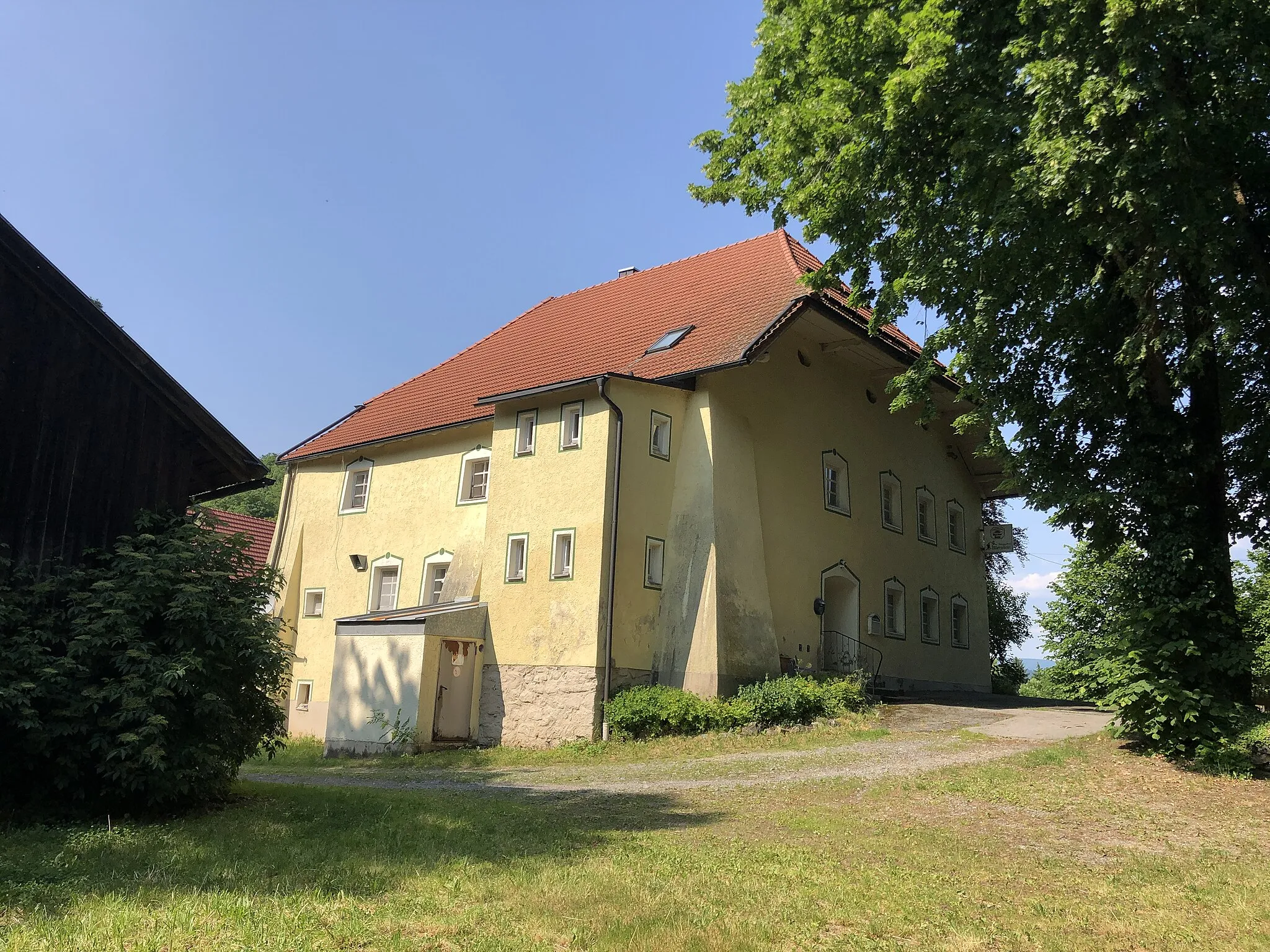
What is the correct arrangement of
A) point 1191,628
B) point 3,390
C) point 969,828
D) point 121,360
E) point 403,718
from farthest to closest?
point 403,718 → point 1191,628 → point 121,360 → point 3,390 → point 969,828

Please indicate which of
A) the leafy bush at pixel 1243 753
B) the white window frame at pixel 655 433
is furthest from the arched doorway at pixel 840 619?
the leafy bush at pixel 1243 753

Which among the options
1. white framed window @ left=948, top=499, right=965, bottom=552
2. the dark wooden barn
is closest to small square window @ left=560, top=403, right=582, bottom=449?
the dark wooden barn

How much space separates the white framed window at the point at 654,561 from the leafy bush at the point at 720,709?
2.42 metres

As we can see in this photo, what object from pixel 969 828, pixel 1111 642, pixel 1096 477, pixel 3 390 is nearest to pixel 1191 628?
pixel 1111 642

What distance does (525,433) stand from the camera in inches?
819

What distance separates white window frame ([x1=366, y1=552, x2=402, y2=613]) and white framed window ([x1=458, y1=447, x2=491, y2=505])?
8.43 feet

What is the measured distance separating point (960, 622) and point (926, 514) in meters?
3.31

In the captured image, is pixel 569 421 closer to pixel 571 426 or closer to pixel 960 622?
pixel 571 426

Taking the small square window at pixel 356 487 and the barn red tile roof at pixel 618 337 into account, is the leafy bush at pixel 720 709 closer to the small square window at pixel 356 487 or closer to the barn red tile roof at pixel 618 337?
the barn red tile roof at pixel 618 337

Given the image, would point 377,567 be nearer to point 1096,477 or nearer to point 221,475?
point 221,475

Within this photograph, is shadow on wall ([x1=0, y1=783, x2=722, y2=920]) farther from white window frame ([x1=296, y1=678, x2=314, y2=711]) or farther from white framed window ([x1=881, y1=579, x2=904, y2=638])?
white framed window ([x1=881, y1=579, x2=904, y2=638])

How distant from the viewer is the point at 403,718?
18.9 meters

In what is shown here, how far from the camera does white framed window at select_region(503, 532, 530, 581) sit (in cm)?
2008

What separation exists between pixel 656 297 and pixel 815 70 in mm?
12269
